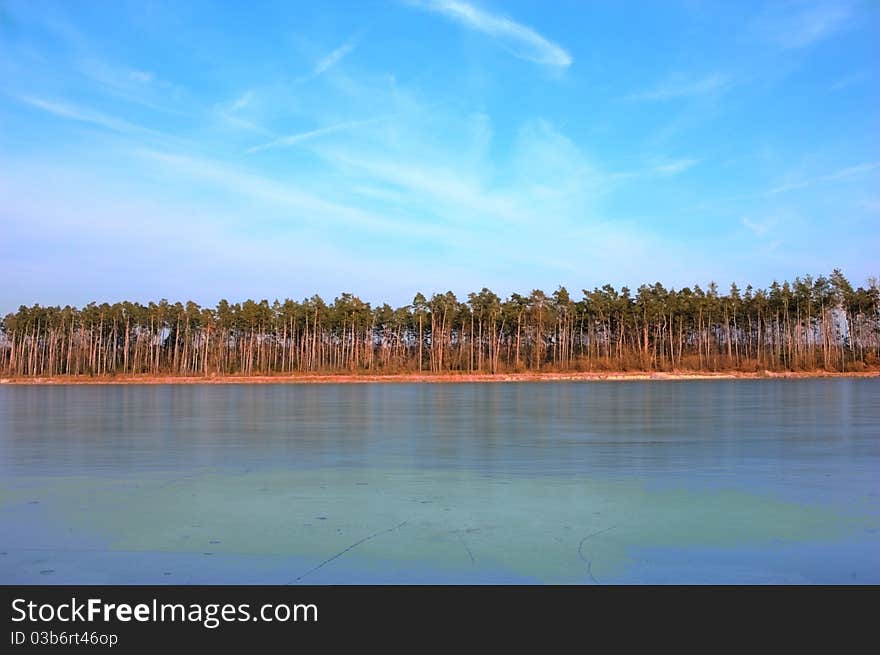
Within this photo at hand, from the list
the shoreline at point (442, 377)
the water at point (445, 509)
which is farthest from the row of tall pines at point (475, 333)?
the water at point (445, 509)

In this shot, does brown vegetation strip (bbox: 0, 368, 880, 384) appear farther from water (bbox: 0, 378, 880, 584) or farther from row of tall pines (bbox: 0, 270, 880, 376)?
water (bbox: 0, 378, 880, 584)

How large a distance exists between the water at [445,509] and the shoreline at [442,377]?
75.1 meters

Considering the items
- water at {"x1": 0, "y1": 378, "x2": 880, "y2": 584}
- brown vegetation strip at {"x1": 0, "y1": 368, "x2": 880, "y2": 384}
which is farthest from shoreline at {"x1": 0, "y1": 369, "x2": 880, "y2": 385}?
water at {"x1": 0, "y1": 378, "x2": 880, "y2": 584}

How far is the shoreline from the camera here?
91.8 m

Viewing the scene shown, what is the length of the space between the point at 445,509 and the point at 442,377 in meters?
86.6

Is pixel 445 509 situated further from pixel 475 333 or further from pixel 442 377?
pixel 475 333

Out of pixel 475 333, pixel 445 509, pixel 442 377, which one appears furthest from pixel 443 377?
pixel 445 509

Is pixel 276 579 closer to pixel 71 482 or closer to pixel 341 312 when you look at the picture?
pixel 71 482

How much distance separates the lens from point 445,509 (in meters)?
9.05

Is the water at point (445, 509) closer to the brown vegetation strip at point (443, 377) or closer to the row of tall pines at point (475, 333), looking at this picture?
the brown vegetation strip at point (443, 377)
